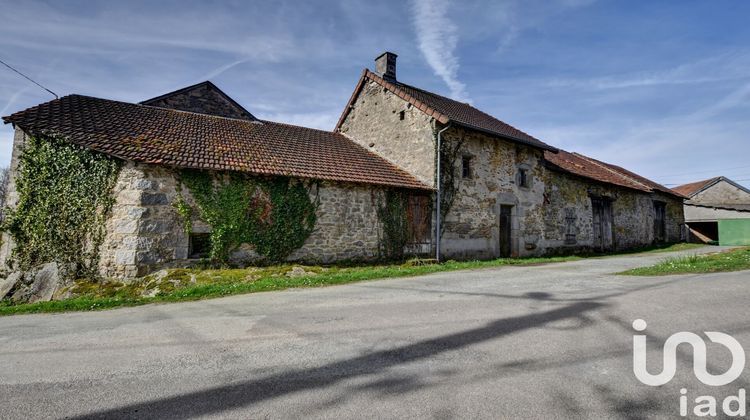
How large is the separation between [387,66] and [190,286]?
12385 mm

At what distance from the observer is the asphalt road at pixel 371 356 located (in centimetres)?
271

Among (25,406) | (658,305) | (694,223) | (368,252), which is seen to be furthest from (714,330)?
(694,223)

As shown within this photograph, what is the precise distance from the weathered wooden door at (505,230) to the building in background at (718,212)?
18.7 meters

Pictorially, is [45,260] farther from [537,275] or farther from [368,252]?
[537,275]

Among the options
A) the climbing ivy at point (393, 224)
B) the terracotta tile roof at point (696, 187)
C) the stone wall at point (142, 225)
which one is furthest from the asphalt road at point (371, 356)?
the terracotta tile roof at point (696, 187)

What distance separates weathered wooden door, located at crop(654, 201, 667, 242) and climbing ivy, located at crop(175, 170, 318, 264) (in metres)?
22.3

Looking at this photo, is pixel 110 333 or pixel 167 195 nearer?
pixel 110 333

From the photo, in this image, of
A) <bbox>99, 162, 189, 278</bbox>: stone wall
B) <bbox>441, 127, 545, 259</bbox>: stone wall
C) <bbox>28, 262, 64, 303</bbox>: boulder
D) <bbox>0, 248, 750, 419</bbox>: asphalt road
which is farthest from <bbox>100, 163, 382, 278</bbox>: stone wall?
<bbox>441, 127, 545, 259</bbox>: stone wall

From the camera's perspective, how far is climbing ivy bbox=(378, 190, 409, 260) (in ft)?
41.4

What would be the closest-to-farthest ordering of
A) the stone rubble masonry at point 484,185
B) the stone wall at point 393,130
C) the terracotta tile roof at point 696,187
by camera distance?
1. the stone wall at point 393,130
2. the stone rubble masonry at point 484,185
3. the terracotta tile roof at point 696,187

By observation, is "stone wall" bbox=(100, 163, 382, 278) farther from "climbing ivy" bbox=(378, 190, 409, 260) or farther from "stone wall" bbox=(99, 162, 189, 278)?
"climbing ivy" bbox=(378, 190, 409, 260)

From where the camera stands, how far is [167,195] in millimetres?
9773

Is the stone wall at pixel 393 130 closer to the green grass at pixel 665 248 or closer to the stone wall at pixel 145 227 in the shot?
the stone wall at pixel 145 227

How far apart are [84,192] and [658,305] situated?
12840 millimetres
